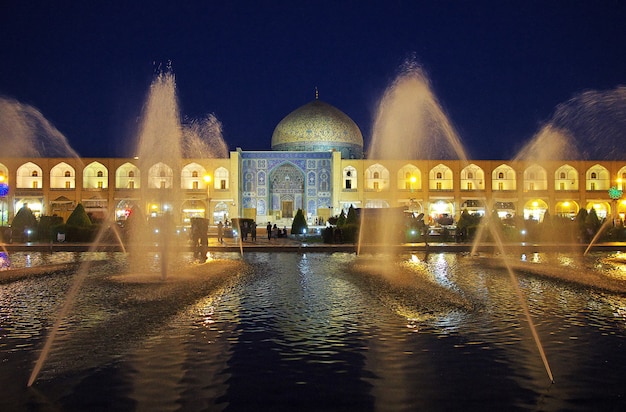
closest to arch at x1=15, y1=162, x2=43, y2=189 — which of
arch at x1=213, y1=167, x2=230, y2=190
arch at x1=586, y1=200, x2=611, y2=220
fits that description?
arch at x1=213, y1=167, x2=230, y2=190

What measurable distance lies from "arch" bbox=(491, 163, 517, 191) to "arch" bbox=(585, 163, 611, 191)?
453 centimetres

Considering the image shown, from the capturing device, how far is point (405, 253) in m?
13.7

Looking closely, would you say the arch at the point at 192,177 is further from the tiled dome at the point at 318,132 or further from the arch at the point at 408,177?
the arch at the point at 408,177

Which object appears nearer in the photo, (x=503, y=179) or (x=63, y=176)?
(x=63, y=176)

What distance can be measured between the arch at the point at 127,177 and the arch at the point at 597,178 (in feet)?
91.9

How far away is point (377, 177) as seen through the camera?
3666cm

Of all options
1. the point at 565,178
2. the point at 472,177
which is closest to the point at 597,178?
the point at 565,178

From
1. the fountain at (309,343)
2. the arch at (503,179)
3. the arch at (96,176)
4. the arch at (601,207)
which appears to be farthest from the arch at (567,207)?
the fountain at (309,343)

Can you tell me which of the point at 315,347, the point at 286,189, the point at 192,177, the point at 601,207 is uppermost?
the point at 192,177

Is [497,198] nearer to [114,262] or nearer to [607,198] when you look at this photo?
[607,198]

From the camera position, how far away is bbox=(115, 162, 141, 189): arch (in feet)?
117

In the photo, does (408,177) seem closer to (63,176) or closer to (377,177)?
(377,177)

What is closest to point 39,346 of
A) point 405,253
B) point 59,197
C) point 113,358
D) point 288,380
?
point 113,358

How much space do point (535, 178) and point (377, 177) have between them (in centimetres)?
1007
